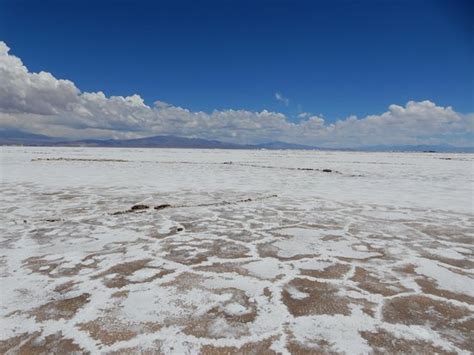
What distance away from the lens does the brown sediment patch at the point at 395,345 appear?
8.66 ft

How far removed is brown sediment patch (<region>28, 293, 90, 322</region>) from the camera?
311cm

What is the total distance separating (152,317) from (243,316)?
82 cm

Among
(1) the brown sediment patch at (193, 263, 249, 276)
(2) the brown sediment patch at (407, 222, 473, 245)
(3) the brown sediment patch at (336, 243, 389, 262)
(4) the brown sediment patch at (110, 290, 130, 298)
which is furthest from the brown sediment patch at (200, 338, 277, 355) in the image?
(2) the brown sediment patch at (407, 222, 473, 245)

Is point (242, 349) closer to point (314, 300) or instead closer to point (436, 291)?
point (314, 300)

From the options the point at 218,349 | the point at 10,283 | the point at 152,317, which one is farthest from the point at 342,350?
the point at 10,283

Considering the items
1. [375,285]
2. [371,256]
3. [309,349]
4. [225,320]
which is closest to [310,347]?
[309,349]

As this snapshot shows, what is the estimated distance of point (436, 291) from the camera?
3.73 metres

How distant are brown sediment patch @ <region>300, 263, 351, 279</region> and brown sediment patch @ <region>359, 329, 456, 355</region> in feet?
4.04

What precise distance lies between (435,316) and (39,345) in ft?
11.0

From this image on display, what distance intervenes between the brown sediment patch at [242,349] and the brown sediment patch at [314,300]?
1.98 feet

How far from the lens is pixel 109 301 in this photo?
3.42 metres

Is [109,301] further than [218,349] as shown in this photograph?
Yes

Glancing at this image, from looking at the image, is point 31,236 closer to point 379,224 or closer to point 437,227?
point 379,224

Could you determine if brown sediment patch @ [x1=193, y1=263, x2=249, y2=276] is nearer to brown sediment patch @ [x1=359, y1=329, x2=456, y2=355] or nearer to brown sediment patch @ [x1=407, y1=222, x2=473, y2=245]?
brown sediment patch @ [x1=359, y1=329, x2=456, y2=355]
